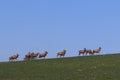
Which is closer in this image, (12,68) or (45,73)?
(45,73)

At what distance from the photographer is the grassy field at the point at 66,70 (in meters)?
39.4

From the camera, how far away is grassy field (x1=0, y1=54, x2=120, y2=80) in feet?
129

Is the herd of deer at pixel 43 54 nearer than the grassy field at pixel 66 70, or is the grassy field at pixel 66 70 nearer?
the grassy field at pixel 66 70

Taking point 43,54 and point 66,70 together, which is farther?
point 43,54

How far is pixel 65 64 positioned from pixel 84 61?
2974 millimetres

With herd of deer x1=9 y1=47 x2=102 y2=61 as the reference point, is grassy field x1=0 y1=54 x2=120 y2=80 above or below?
below

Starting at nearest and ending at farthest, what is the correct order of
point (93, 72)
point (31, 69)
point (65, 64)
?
point (93, 72) < point (31, 69) < point (65, 64)

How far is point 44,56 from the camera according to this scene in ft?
205

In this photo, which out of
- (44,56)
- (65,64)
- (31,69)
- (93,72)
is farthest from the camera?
(44,56)

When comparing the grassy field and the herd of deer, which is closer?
the grassy field

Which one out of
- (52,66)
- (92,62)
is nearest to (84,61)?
(92,62)

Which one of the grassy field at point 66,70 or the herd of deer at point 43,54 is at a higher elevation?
the herd of deer at point 43,54

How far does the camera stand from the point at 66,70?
143 ft

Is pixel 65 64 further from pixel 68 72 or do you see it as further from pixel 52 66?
pixel 68 72
